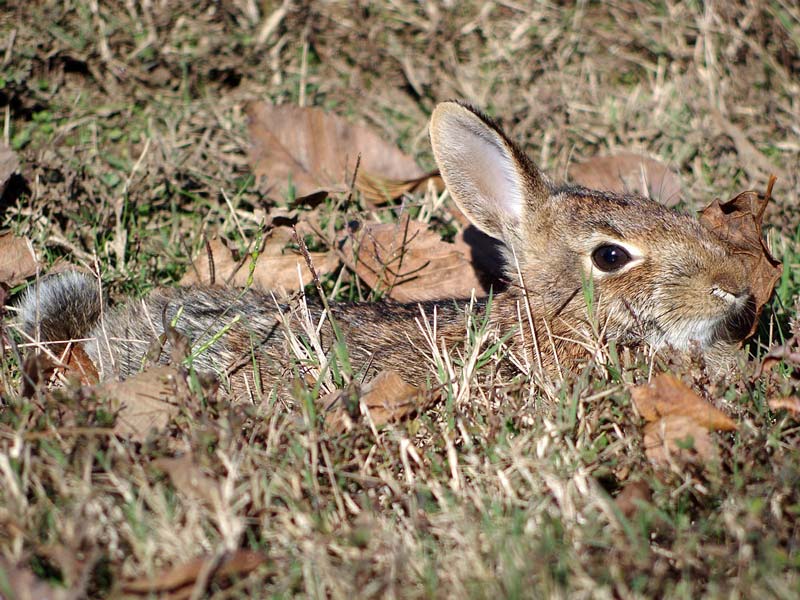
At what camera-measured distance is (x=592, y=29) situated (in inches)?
252

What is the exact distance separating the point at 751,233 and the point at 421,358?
158cm

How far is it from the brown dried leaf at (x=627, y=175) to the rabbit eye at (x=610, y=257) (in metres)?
1.39

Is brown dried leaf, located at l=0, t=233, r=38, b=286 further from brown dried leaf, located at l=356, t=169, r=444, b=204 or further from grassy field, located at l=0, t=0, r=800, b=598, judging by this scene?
brown dried leaf, located at l=356, t=169, r=444, b=204

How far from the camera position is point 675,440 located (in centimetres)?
296

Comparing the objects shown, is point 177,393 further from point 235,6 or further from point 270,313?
point 235,6

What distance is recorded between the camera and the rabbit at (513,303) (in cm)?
389

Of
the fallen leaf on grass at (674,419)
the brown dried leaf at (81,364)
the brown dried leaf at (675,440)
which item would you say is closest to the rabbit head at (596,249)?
the fallen leaf on grass at (674,419)

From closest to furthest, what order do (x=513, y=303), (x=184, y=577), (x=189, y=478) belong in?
1. (x=184, y=577)
2. (x=189, y=478)
3. (x=513, y=303)

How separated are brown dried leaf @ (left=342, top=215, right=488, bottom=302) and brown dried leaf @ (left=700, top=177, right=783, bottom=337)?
123 cm

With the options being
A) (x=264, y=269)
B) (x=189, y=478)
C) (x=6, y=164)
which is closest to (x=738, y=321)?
(x=264, y=269)

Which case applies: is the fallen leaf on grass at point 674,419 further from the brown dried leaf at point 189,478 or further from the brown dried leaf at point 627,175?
the brown dried leaf at point 627,175

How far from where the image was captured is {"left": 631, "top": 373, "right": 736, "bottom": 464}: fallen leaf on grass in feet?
9.86

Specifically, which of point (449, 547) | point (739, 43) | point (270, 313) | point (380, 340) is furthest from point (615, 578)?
point (739, 43)

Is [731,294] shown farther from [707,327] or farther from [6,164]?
[6,164]
